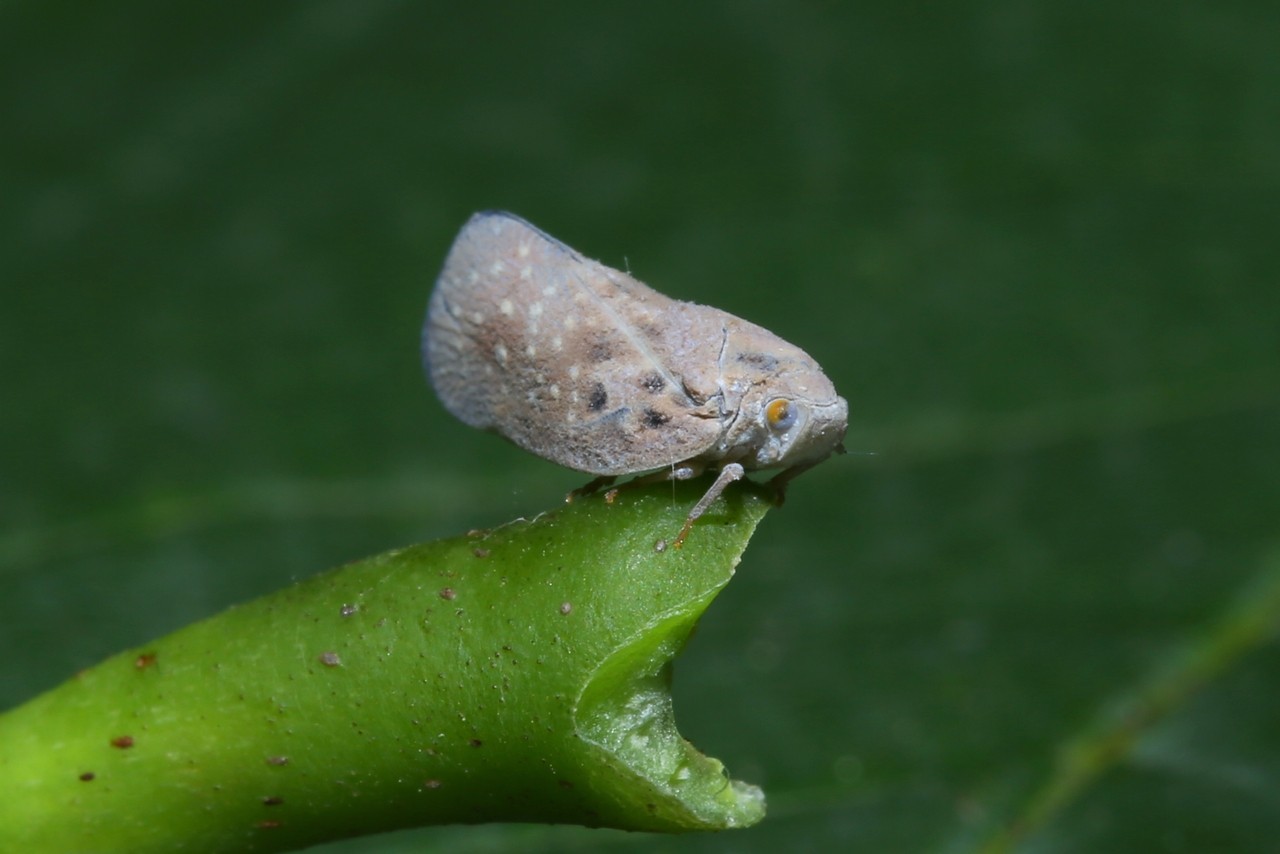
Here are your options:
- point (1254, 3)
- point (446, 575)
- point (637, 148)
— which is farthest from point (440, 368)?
point (1254, 3)

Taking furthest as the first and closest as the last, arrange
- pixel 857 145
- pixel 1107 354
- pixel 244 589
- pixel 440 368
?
pixel 857 145, pixel 1107 354, pixel 244 589, pixel 440 368

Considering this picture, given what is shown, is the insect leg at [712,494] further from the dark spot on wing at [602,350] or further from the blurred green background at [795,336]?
the blurred green background at [795,336]

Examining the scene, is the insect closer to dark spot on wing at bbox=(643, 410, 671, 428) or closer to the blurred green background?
dark spot on wing at bbox=(643, 410, 671, 428)

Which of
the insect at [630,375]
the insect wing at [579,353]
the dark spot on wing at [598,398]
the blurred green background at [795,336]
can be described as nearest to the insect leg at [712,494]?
the insect at [630,375]

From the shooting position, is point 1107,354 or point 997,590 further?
point 1107,354

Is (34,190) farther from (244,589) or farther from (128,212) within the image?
(244,589)

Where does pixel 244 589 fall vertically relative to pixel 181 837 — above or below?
above

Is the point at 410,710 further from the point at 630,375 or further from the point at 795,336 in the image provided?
the point at 795,336
